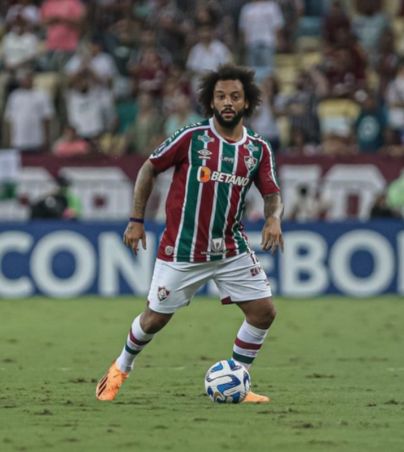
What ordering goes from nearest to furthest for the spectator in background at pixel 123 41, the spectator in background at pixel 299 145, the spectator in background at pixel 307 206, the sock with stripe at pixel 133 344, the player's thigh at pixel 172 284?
1. the player's thigh at pixel 172 284
2. the sock with stripe at pixel 133 344
3. the spectator in background at pixel 307 206
4. the spectator in background at pixel 299 145
5. the spectator in background at pixel 123 41

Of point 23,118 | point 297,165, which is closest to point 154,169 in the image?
point 297,165

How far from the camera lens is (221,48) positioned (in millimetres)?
23516

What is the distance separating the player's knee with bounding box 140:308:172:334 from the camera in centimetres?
968

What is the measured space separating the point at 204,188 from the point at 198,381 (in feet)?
6.65

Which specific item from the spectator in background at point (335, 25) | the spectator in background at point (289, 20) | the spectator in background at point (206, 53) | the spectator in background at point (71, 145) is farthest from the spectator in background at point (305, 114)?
the spectator in background at point (71, 145)

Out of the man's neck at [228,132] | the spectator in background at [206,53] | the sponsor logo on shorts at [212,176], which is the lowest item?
the sponsor logo on shorts at [212,176]

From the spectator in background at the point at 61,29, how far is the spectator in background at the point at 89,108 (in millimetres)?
1498

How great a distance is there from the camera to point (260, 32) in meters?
24.2

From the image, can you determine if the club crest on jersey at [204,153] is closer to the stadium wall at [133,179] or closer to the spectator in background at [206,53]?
the stadium wall at [133,179]

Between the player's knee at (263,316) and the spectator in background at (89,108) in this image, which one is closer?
the player's knee at (263,316)

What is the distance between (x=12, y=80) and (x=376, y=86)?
233 inches

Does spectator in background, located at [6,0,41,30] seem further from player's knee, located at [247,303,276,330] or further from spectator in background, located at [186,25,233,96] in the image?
player's knee, located at [247,303,276,330]

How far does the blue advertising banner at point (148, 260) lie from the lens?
63.3 feet

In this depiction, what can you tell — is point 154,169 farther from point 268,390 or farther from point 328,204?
point 328,204
